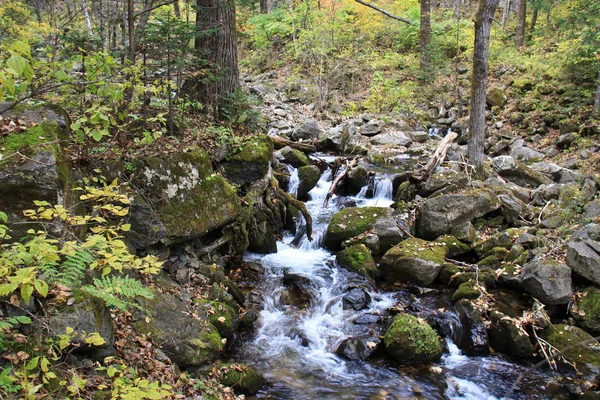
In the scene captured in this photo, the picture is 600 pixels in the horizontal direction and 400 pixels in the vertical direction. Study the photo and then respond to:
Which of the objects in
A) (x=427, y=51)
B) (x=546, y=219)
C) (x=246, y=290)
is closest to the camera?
(x=246, y=290)

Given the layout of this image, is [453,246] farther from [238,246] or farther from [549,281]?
[238,246]

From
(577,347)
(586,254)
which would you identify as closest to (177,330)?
(577,347)

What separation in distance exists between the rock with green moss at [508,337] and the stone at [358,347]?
1844 mm

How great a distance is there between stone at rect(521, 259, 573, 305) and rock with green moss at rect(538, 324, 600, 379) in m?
0.53

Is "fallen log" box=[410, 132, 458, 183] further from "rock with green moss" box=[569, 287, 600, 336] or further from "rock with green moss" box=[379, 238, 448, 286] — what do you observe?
"rock with green moss" box=[569, 287, 600, 336]

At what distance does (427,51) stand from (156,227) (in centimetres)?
1956

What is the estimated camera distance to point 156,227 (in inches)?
229

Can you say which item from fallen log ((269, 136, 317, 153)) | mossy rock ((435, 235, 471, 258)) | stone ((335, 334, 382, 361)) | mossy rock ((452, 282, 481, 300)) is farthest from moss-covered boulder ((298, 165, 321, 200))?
stone ((335, 334, 382, 361))

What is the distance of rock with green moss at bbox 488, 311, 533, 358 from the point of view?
19.7ft

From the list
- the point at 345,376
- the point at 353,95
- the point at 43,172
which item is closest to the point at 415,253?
the point at 345,376

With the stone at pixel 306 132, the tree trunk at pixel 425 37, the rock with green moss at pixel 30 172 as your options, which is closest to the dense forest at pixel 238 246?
the rock with green moss at pixel 30 172

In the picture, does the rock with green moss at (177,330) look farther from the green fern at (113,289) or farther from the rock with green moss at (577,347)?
the rock with green moss at (577,347)

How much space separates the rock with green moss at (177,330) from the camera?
480 cm

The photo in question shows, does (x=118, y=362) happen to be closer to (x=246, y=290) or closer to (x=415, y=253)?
(x=246, y=290)
